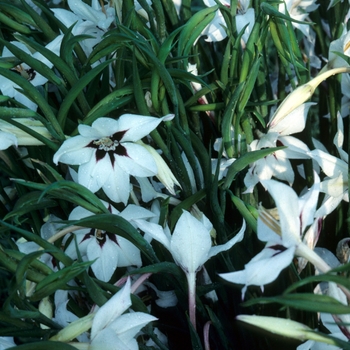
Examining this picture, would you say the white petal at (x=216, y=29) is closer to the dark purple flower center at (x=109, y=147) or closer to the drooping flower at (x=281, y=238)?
the dark purple flower center at (x=109, y=147)

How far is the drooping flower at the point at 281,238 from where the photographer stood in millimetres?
460

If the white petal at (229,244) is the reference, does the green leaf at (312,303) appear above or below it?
above

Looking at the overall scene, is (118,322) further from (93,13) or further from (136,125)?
(93,13)

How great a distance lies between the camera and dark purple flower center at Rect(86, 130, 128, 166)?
2.04 feet

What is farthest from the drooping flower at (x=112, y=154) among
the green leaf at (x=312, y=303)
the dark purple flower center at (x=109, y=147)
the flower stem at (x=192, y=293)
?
the green leaf at (x=312, y=303)

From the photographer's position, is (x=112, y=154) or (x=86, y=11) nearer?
(x=112, y=154)

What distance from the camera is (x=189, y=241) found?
55cm

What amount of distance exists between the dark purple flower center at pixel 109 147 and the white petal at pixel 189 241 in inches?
4.4

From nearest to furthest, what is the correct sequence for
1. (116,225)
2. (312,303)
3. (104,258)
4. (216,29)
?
(312,303) → (116,225) → (104,258) → (216,29)

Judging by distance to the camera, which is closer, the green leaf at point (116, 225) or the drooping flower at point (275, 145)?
the green leaf at point (116, 225)

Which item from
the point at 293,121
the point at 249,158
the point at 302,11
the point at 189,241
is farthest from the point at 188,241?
the point at 302,11

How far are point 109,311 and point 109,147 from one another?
191 mm

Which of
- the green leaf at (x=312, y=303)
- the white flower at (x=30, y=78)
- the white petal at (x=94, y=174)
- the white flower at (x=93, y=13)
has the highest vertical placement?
the white flower at (x=93, y=13)

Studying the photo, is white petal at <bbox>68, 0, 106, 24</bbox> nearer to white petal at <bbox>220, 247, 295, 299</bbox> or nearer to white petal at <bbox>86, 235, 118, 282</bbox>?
white petal at <bbox>86, 235, 118, 282</bbox>
